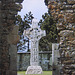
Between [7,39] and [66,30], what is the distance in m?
1.83

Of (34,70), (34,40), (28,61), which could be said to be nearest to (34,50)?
(34,40)

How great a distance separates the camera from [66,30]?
591 centimetres

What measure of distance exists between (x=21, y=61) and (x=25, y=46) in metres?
8.92

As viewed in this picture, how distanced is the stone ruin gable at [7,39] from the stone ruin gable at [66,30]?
51.7 inches

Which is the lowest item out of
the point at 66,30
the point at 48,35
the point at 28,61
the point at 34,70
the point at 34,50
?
the point at 34,70

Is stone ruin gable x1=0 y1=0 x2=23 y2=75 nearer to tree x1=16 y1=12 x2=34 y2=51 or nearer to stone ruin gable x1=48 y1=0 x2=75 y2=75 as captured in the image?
stone ruin gable x1=48 y1=0 x2=75 y2=75

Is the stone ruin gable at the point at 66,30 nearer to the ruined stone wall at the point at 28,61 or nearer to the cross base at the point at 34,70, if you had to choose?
the cross base at the point at 34,70

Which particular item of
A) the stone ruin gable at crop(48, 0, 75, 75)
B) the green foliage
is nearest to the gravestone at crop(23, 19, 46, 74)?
the stone ruin gable at crop(48, 0, 75, 75)

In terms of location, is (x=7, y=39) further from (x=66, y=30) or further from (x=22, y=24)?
(x=22, y=24)

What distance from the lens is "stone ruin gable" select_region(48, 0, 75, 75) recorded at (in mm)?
5804

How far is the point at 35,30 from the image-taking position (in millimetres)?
11648

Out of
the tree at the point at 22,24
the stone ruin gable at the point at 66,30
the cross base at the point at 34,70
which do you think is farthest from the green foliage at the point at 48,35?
the stone ruin gable at the point at 66,30

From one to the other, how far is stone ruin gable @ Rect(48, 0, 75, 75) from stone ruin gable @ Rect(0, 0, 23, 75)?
4.30 ft

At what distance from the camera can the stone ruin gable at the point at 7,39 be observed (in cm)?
584
